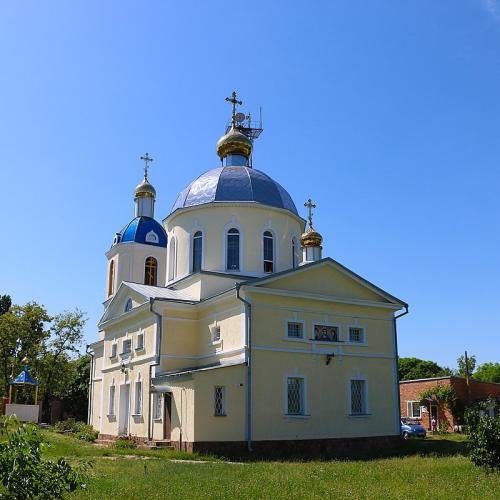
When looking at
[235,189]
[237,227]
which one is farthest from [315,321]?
[235,189]

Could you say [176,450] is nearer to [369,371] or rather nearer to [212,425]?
[212,425]

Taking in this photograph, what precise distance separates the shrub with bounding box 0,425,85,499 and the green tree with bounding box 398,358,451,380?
2464 inches

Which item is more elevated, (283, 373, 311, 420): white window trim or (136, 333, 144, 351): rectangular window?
(136, 333, 144, 351): rectangular window

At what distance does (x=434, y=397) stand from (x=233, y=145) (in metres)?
19.7

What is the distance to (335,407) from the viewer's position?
819 inches

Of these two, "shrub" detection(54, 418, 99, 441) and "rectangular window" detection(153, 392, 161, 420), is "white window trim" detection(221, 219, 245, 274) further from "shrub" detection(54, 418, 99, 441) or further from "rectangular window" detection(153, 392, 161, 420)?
"shrub" detection(54, 418, 99, 441)

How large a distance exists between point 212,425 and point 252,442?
1.34m

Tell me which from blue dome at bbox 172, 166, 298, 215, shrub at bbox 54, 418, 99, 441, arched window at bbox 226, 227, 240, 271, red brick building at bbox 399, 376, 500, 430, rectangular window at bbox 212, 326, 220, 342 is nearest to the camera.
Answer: rectangular window at bbox 212, 326, 220, 342

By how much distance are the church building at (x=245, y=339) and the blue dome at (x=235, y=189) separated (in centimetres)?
6

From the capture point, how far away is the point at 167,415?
68.1ft

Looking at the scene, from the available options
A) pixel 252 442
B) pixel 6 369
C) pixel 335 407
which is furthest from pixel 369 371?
pixel 6 369

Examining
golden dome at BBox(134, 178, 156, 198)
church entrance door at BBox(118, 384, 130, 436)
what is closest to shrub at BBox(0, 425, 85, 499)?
church entrance door at BBox(118, 384, 130, 436)

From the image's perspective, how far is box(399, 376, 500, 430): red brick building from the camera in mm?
35406

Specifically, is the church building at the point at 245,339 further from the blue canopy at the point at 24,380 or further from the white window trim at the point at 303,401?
the blue canopy at the point at 24,380
